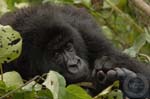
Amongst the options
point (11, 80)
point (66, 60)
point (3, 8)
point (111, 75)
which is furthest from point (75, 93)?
point (3, 8)

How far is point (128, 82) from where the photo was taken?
1.69 meters

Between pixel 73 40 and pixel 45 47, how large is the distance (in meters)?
0.13

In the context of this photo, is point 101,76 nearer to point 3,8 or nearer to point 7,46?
point 7,46

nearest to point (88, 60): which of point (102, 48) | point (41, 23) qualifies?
point (102, 48)

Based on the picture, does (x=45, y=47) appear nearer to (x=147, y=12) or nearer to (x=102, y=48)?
(x=102, y=48)

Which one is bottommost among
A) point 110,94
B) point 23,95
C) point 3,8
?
point 3,8

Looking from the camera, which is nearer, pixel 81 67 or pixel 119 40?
pixel 81 67

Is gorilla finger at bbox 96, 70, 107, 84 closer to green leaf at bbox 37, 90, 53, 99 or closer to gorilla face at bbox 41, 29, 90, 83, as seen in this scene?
gorilla face at bbox 41, 29, 90, 83

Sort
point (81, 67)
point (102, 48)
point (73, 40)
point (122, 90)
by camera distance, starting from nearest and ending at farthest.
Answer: point (122, 90)
point (81, 67)
point (73, 40)
point (102, 48)

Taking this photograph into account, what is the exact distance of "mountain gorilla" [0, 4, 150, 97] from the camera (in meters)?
1.85

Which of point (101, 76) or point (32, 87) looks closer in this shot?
point (32, 87)

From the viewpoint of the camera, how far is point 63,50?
1961 millimetres

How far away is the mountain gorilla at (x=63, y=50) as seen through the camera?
6.07 ft

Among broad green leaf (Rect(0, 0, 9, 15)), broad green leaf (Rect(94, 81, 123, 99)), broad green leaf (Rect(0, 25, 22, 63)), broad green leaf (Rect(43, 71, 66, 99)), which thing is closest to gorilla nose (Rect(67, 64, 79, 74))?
broad green leaf (Rect(94, 81, 123, 99))
